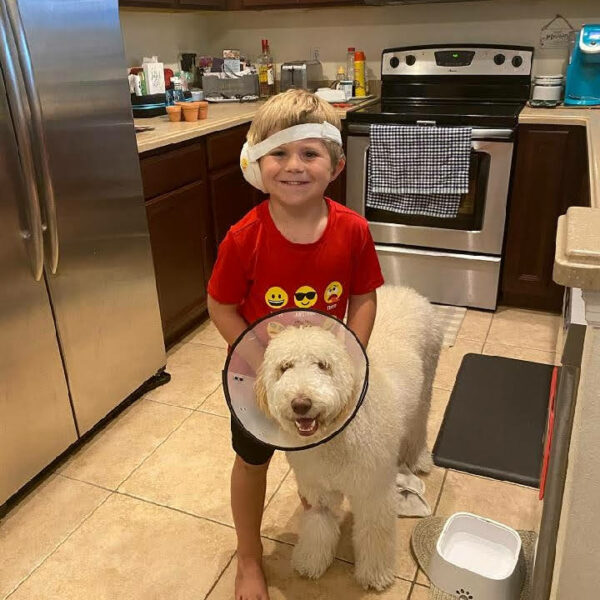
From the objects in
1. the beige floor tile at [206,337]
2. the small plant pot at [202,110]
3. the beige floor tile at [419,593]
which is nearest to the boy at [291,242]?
the beige floor tile at [419,593]

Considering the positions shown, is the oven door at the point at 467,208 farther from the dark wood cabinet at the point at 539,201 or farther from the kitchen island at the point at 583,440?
the kitchen island at the point at 583,440

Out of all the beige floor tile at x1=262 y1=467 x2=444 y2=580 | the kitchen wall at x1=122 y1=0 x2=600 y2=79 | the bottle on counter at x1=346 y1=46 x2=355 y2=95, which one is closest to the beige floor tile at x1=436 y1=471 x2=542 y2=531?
the beige floor tile at x1=262 y1=467 x2=444 y2=580

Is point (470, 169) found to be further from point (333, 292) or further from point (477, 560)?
point (477, 560)

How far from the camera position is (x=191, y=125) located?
2.67 meters

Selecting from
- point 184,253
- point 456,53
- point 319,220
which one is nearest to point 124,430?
point 184,253

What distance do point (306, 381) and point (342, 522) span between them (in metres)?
0.89

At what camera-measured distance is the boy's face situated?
4.04 ft

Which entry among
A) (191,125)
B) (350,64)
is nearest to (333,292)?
(191,125)

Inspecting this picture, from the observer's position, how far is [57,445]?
→ 6.59ft

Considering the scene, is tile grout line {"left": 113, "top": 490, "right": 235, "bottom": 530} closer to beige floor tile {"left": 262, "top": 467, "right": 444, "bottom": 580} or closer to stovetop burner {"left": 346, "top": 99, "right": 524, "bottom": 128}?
beige floor tile {"left": 262, "top": 467, "right": 444, "bottom": 580}

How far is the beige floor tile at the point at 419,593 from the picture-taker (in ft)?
5.04

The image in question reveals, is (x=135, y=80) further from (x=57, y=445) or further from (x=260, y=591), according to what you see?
(x=260, y=591)

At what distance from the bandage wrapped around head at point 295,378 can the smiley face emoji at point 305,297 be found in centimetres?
21

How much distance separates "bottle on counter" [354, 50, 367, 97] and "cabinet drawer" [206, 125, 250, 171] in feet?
2.86
